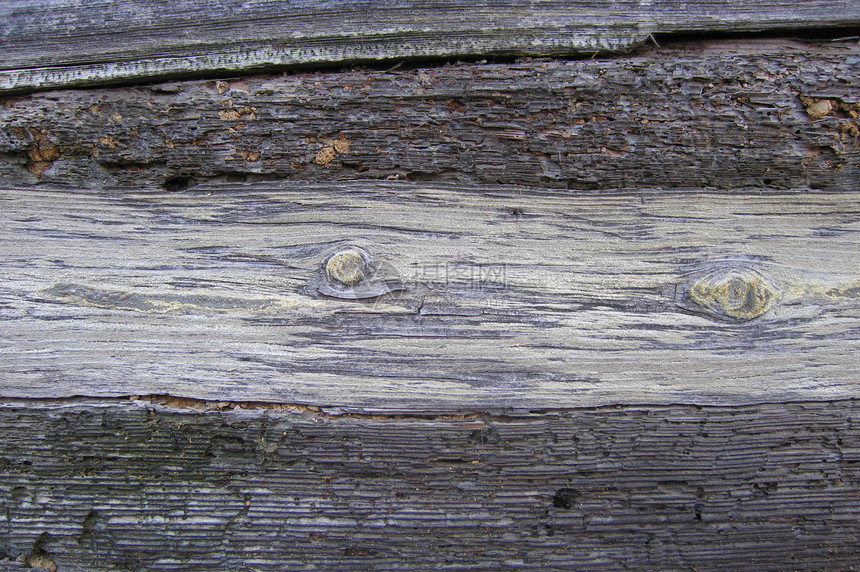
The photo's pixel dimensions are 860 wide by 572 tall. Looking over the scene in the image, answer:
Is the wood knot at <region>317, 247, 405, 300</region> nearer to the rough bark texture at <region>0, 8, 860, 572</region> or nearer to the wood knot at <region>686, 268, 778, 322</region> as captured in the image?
the rough bark texture at <region>0, 8, 860, 572</region>

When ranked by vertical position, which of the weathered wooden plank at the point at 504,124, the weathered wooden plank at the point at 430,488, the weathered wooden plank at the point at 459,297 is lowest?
the weathered wooden plank at the point at 430,488

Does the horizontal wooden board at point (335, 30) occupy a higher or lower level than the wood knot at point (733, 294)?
higher

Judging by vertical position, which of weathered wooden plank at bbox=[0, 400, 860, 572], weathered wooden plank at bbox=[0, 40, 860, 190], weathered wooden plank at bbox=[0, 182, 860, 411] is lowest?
weathered wooden plank at bbox=[0, 400, 860, 572]

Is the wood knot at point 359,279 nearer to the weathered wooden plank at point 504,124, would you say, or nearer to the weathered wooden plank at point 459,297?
the weathered wooden plank at point 459,297

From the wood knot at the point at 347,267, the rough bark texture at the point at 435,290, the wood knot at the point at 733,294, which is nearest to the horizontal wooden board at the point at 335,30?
the rough bark texture at the point at 435,290

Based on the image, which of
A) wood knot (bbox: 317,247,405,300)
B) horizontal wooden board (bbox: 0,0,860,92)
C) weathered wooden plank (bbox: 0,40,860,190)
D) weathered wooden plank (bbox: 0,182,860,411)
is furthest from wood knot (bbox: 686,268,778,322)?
wood knot (bbox: 317,247,405,300)

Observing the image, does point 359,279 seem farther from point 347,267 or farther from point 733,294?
point 733,294

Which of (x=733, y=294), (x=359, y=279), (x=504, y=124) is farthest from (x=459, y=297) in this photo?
(x=733, y=294)
